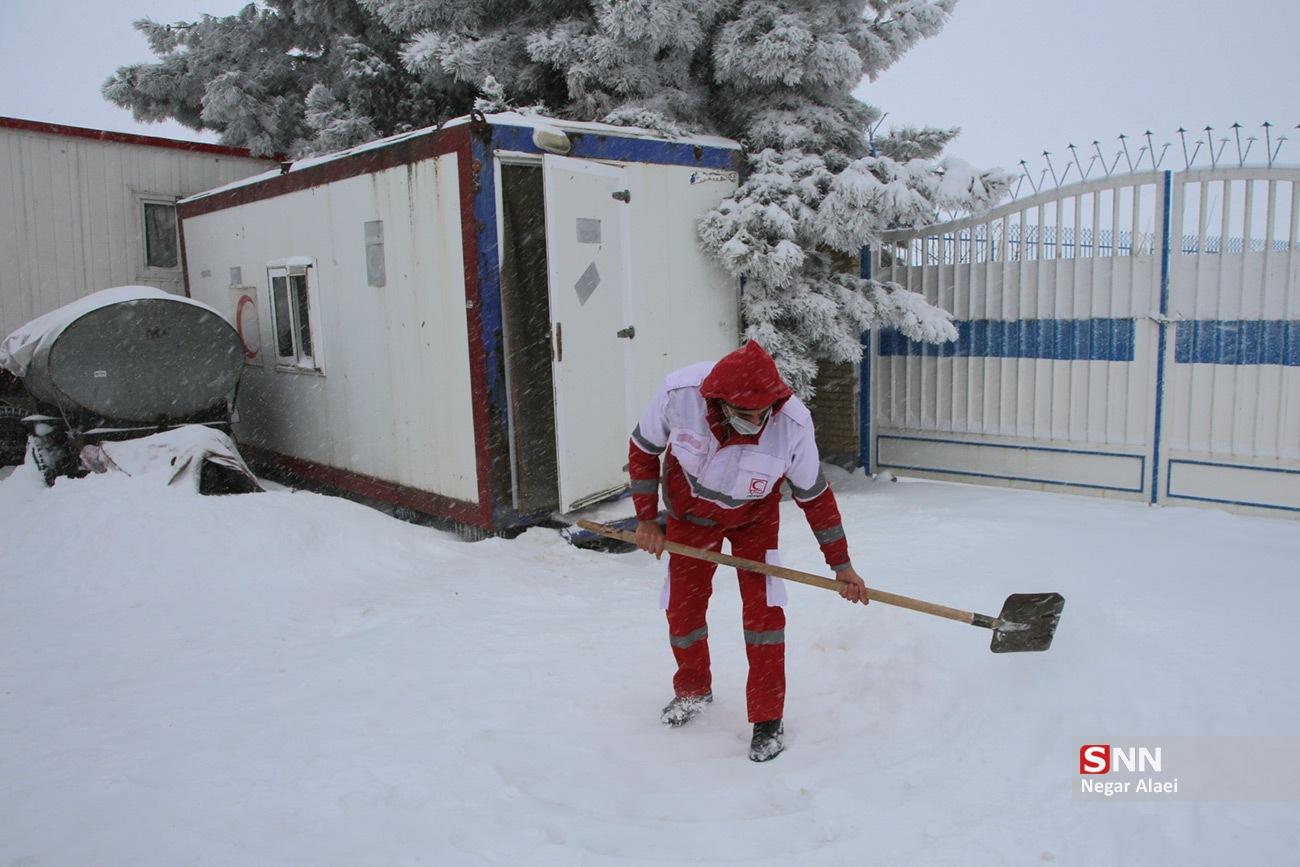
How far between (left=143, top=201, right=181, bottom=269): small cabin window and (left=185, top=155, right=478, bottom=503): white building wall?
200 centimetres

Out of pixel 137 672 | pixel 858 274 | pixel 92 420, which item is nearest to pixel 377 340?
pixel 92 420

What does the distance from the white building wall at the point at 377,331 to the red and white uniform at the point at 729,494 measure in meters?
3.06

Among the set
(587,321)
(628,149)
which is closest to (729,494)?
(587,321)

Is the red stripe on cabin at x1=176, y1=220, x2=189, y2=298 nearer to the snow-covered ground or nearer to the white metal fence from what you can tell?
the snow-covered ground

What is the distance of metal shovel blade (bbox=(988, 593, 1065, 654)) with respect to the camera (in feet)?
12.1

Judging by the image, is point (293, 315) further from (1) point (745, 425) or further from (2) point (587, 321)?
(1) point (745, 425)

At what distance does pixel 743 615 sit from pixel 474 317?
345cm

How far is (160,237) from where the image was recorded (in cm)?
1114

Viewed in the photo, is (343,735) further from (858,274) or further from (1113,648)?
(858,274)

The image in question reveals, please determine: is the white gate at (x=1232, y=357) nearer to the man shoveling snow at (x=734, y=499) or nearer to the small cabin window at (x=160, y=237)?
the man shoveling snow at (x=734, y=499)

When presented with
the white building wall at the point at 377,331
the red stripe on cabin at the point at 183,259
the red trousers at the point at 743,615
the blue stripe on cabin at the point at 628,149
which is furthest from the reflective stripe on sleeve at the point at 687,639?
the red stripe on cabin at the point at 183,259

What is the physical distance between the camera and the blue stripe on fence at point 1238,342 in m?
6.11

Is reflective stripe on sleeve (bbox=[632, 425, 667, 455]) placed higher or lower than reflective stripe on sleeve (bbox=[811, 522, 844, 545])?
higher

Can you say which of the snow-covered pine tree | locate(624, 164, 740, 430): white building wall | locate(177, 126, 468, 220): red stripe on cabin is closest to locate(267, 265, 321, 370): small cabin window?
locate(177, 126, 468, 220): red stripe on cabin
